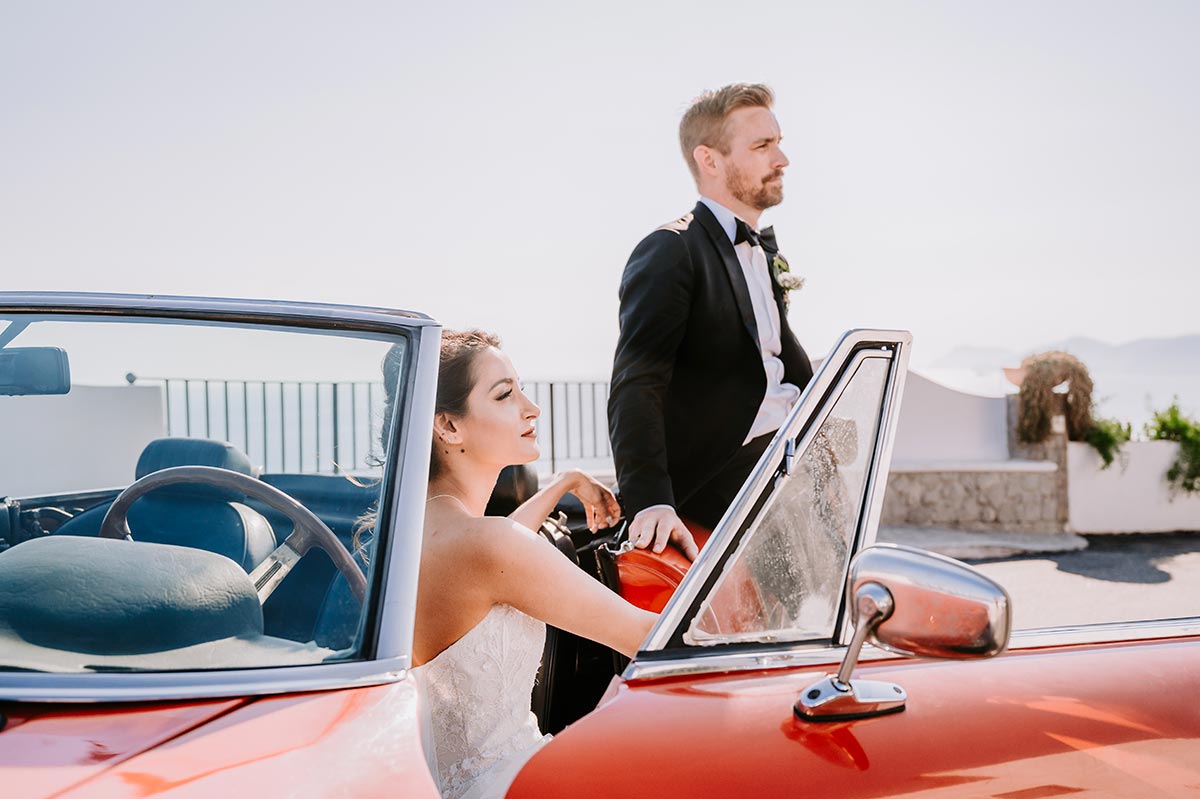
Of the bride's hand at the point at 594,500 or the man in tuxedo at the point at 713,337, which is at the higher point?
the man in tuxedo at the point at 713,337

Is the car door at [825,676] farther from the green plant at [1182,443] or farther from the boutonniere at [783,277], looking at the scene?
the green plant at [1182,443]

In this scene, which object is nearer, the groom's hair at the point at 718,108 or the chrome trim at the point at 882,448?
the chrome trim at the point at 882,448

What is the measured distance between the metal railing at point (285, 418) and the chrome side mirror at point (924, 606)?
765mm

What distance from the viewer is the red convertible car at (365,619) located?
1.18 m

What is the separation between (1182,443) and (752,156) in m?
14.0

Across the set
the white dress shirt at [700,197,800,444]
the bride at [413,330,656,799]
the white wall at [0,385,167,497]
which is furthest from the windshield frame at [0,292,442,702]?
the white dress shirt at [700,197,800,444]

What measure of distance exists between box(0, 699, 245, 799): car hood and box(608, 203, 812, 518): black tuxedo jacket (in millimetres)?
1714

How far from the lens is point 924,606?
3.90 ft

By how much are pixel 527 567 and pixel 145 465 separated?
0.70 metres

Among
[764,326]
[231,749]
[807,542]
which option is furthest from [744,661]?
[764,326]

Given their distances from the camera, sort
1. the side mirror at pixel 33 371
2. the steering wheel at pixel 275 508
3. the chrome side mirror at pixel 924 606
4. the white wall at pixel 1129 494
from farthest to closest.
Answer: the white wall at pixel 1129 494 < the side mirror at pixel 33 371 < the steering wheel at pixel 275 508 < the chrome side mirror at pixel 924 606

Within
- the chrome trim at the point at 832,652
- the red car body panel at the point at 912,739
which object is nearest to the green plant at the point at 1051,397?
the chrome trim at the point at 832,652

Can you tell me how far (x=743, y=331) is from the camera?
295cm

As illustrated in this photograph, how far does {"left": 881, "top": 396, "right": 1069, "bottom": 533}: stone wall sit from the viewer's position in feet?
44.7
